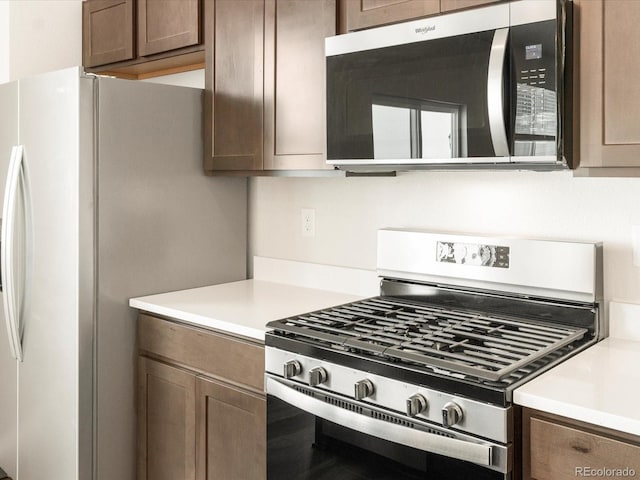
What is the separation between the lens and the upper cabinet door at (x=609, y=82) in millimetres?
1519

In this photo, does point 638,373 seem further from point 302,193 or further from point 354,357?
point 302,193

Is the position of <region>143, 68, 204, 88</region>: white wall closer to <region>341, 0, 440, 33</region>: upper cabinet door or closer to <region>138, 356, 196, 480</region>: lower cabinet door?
<region>341, 0, 440, 33</region>: upper cabinet door

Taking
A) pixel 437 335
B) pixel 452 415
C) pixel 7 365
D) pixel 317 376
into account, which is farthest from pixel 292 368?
pixel 7 365

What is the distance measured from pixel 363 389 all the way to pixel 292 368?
255 mm

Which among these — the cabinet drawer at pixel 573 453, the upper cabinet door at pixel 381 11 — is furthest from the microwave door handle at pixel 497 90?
the cabinet drawer at pixel 573 453

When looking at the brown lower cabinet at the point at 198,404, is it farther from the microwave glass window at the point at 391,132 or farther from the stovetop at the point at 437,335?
the microwave glass window at the point at 391,132

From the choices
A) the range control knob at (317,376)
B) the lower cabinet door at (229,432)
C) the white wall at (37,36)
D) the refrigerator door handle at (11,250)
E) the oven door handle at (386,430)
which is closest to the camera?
the oven door handle at (386,430)

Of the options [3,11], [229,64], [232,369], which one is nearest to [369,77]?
[229,64]

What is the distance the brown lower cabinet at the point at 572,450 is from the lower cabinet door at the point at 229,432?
2.71 feet

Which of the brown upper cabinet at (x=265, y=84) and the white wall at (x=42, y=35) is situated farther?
the white wall at (x=42, y=35)

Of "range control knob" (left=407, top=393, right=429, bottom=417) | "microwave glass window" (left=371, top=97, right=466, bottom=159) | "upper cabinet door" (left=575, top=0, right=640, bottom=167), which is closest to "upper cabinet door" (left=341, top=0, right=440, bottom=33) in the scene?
"microwave glass window" (left=371, top=97, right=466, bottom=159)

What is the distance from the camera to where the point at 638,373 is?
1542 millimetres

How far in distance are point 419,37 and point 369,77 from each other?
199mm

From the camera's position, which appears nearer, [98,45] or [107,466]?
[107,466]
